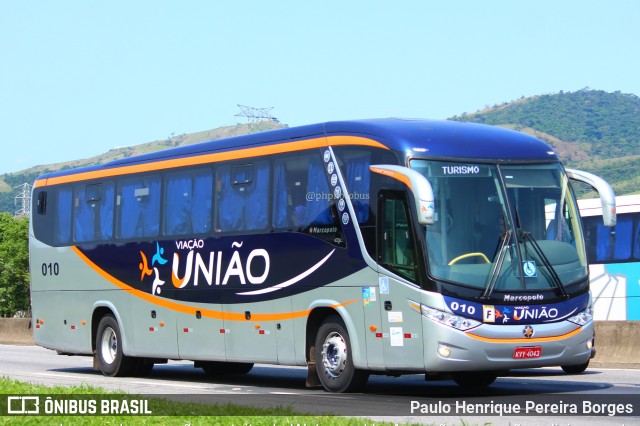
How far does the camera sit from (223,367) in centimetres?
2273

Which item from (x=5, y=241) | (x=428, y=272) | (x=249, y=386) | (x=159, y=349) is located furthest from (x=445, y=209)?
(x=5, y=241)

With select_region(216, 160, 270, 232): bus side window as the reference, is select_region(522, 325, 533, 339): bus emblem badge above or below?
Answer: below

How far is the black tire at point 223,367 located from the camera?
22.5 m

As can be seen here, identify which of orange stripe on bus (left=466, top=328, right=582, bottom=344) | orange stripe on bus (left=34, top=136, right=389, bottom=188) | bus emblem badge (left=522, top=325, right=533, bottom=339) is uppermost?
orange stripe on bus (left=34, top=136, right=389, bottom=188)

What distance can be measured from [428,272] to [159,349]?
298 inches

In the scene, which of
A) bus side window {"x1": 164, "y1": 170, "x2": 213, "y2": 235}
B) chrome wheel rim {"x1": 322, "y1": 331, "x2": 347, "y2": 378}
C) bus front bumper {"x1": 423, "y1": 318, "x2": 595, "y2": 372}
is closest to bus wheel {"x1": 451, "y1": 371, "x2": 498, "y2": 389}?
chrome wheel rim {"x1": 322, "y1": 331, "x2": 347, "y2": 378}

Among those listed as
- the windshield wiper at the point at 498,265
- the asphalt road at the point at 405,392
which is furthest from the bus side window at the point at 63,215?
the windshield wiper at the point at 498,265

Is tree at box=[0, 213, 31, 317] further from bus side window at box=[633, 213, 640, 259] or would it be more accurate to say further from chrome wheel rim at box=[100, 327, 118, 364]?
chrome wheel rim at box=[100, 327, 118, 364]

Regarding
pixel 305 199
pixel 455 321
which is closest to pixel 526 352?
pixel 455 321

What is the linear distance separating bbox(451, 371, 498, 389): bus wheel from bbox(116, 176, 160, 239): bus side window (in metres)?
6.44

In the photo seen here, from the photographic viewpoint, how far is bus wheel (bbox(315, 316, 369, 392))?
16.9 metres

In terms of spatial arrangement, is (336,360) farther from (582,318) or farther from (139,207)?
(139,207)

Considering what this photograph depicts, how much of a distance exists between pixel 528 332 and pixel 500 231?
1329 mm

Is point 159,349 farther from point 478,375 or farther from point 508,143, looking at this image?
point 508,143
